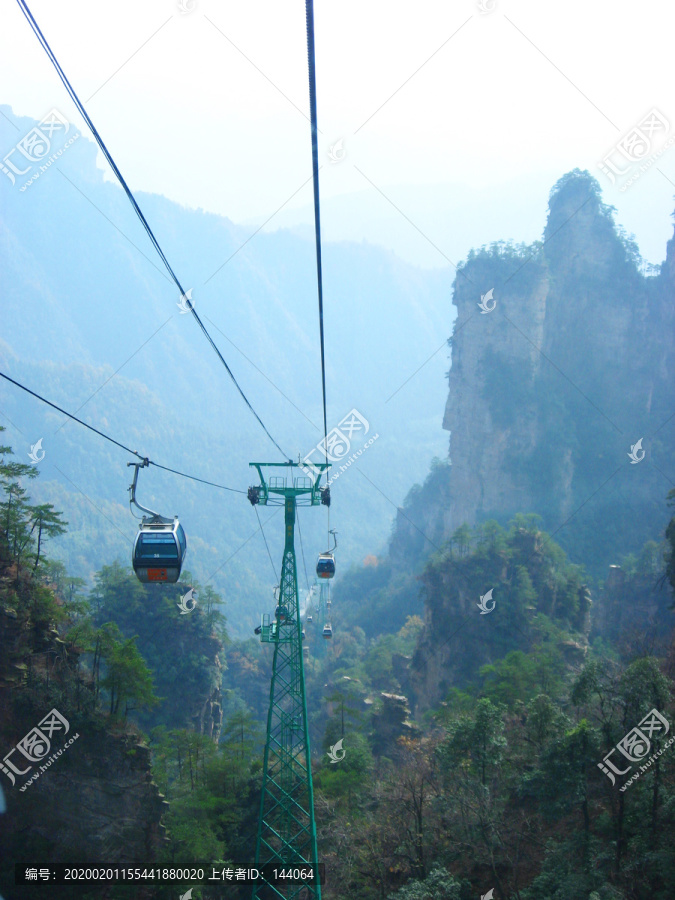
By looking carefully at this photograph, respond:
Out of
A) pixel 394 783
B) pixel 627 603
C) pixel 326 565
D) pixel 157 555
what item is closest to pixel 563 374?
pixel 627 603

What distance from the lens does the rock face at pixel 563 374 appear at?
7700cm

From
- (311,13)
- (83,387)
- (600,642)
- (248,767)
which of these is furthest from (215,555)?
(311,13)

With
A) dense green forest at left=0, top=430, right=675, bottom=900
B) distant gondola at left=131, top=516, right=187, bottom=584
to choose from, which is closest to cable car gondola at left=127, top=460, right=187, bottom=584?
distant gondola at left=131, top=516, right=187, bottom=584

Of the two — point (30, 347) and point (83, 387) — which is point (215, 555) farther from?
point (30, 347)

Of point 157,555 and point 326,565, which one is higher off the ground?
point 326,565

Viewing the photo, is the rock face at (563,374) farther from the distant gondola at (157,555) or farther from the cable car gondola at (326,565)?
the distant gondola at (157,555)

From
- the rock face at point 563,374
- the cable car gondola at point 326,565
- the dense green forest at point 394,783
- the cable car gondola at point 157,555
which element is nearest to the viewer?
the cable car gondola at point 157,555

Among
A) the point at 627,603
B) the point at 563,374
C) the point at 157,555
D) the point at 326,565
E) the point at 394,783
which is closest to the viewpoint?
the point at 157,555

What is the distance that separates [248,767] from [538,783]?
50.4 ft

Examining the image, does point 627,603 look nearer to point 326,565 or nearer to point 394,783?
point 394,783

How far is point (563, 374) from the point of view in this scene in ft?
269

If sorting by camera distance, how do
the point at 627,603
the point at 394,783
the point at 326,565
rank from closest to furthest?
the point at 394,783
the point at 326,565
the point at 627,603

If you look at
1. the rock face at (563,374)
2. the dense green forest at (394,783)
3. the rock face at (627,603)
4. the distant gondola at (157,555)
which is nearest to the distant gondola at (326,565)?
the dense green forest at (394,783)

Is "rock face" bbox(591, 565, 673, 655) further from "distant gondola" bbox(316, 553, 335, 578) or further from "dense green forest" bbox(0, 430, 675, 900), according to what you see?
"distant gondola" bbox(316, 553, 335, 578)
